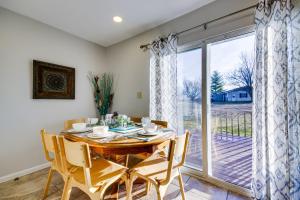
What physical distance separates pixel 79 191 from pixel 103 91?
2.02 metres

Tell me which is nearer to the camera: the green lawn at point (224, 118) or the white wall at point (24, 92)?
the green lawn at point (224, 118)

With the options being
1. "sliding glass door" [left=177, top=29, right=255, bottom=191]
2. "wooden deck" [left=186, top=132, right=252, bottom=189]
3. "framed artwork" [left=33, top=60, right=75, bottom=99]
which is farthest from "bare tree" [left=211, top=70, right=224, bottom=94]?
"framed artwork" [left=33, top=60, right=75, bottom=99]

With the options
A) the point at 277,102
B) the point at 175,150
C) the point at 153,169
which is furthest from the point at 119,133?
the point at 277,102

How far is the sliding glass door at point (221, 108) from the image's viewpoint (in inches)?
74.7

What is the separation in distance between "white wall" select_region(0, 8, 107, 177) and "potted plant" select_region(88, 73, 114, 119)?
537mm

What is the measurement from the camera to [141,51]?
9.36 feet

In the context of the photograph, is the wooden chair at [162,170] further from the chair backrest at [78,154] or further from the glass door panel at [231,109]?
the glass door panel at [231,109]

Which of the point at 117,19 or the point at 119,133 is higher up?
the point at 117,19

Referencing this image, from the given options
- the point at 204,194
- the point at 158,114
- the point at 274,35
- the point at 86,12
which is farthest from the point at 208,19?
the point at 204,194

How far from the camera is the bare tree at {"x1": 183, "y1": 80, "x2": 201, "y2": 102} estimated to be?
2.27m

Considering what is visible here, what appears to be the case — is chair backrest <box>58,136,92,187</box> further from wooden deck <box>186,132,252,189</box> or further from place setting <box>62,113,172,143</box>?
wooden deck <box>186,132,252,189</box>

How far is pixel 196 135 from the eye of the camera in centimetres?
231

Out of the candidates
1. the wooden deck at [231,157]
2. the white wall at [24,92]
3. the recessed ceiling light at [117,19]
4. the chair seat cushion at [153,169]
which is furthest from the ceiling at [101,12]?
the chair seat cushion at [153,169]

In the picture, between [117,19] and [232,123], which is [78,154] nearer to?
[232,123]
